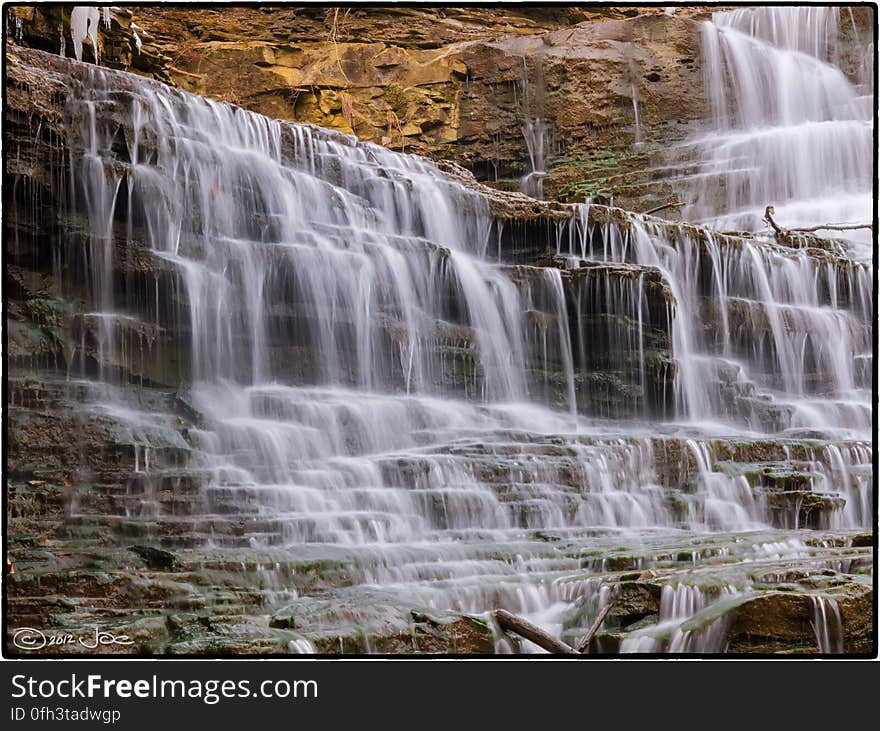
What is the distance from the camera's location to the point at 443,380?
978 cm

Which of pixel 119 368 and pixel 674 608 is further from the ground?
pixel 119 368

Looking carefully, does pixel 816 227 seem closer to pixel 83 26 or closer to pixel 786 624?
pixel 786 624

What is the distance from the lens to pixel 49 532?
275 inches

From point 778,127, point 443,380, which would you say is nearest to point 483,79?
point 778,127

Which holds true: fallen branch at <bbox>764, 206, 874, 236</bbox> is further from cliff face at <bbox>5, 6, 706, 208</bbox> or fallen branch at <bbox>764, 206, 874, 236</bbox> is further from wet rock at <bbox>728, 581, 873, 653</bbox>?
wet rock at <bbox>728, 581, 873, 653</bbox>

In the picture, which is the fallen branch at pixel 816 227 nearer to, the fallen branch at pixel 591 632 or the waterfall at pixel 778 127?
the waterfall at pixel 778 127

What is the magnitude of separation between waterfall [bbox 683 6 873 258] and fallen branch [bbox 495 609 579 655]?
868 cm

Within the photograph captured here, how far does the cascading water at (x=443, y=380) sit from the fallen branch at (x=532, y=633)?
74 millimetres

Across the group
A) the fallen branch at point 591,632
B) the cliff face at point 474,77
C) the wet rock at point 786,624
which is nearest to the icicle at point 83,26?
the cliff face at point 474,77

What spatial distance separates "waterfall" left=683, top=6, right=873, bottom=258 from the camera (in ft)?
46.0

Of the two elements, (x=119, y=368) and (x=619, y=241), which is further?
(x=619, y=241)

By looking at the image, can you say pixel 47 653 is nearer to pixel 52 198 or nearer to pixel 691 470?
pixel 52 198

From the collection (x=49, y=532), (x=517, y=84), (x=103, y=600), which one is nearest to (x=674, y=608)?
(x=103, y=600)

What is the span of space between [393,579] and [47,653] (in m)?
2.00
